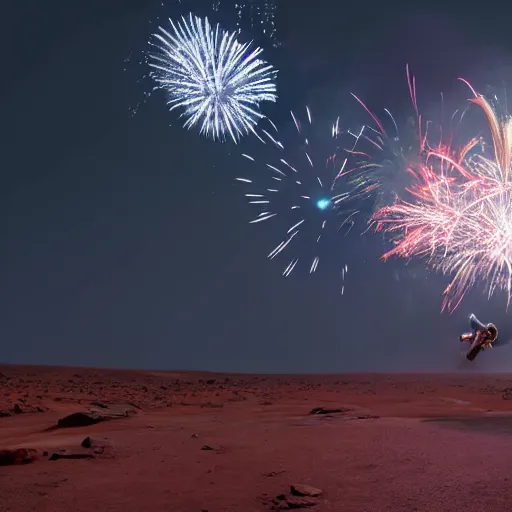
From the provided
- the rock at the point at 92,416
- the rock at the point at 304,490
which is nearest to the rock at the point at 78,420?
the rock at the point at 92,416

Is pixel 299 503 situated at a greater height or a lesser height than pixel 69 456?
greater

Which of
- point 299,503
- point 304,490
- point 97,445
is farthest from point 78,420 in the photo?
point 299,503

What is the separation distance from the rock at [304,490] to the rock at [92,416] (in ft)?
30.5

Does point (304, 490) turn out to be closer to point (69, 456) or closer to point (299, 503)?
point (299, 503)

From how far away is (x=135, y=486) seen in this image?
24.1ft

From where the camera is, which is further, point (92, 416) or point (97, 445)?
point (92, 416)

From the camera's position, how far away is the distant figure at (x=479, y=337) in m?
14.7

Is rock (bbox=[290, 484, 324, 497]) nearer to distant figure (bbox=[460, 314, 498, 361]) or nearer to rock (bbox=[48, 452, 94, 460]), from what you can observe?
rock (bbox=[48, 452, 94, 460])

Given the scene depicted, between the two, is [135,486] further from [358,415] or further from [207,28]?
[207,28]

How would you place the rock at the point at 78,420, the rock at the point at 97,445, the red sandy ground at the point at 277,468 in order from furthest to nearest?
the rock at the point at 78,420 → the rock at the point at 97,445 → the red sandy ground at the point at 277,468

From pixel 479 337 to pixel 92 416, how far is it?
10904 mm

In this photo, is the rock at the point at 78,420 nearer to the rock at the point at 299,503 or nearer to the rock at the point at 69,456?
the rock at the point at 69,456

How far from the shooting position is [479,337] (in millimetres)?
14742

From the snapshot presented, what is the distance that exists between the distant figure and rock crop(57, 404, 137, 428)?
1026 cm
